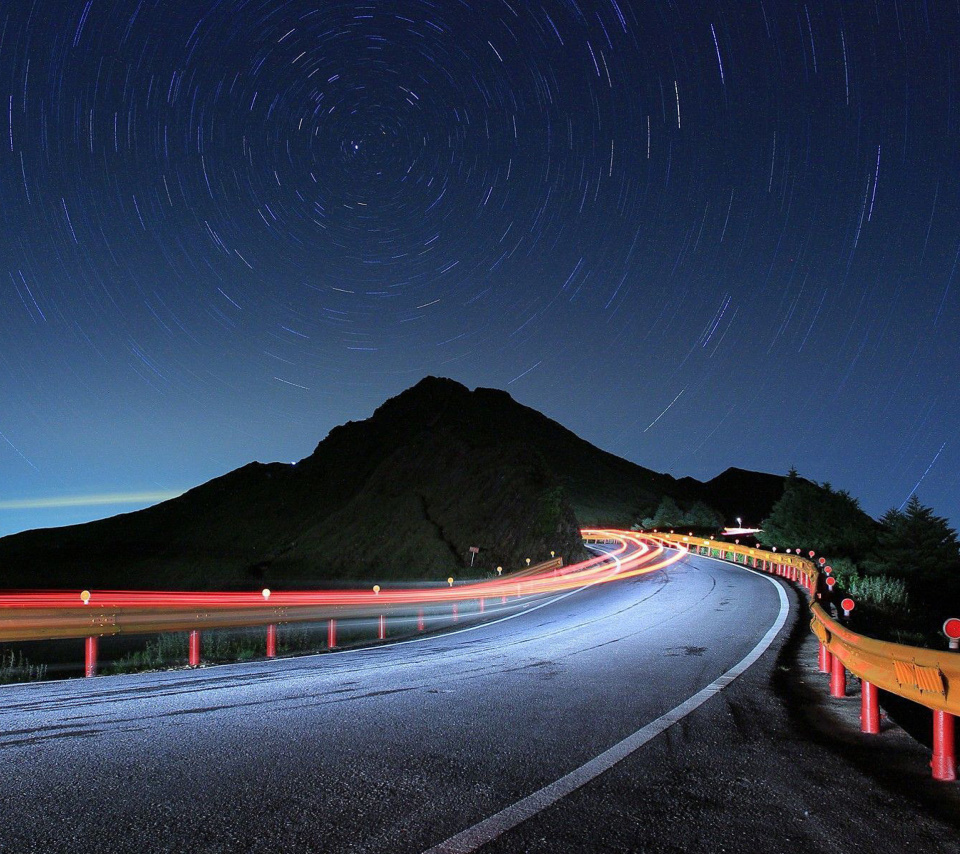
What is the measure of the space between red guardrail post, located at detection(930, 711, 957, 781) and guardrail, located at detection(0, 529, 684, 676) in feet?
33.4

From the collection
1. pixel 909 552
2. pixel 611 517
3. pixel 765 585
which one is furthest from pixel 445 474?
pixel 611 517

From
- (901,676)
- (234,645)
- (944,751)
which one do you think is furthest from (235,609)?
(944,751)

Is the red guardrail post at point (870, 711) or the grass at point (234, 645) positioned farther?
the grass at point (234, 645)

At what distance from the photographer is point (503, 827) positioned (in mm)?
3699

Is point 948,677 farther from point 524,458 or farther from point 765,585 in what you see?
point 524,458

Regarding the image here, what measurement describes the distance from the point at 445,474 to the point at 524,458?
775 inches

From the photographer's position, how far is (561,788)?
4348 millimetres

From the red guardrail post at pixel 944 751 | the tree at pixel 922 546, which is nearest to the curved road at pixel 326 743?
the red guardrail post at pixel 944 751

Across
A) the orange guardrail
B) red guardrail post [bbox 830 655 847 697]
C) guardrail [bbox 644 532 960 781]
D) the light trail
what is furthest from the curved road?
the light trail

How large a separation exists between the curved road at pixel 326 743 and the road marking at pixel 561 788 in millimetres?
46

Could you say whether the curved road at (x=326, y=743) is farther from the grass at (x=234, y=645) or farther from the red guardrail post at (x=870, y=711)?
the grass at (x=234, y=645)

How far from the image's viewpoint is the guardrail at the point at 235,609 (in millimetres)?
11438

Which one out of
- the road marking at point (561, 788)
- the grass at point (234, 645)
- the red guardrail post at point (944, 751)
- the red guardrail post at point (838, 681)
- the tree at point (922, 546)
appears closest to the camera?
the road marking at point (561, 788)

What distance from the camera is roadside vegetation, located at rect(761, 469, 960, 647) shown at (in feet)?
52.0
